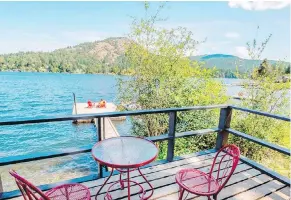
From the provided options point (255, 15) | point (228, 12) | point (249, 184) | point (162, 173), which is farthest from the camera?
point (228, 12)

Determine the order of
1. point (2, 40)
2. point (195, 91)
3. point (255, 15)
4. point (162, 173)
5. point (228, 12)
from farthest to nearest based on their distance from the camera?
point (2, 40) → point (228, 12) → point (195, 91) → point (255, 15) → point (162, 173)

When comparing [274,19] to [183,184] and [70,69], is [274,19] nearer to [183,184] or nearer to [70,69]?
[183,184]

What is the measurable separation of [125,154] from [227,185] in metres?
1.43

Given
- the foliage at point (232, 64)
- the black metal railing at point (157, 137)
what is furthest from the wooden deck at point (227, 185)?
the foliage at point (232, 64)

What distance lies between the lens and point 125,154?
1.77 metres

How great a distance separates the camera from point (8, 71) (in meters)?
67.4

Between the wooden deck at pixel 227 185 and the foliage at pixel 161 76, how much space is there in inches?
165

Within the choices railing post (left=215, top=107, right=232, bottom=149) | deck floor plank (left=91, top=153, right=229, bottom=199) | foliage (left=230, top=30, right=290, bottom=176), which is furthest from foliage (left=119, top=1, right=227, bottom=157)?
deck floor plank (left=91, top=153, right=229, bottom=199)

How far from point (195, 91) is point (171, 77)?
3.41 feet

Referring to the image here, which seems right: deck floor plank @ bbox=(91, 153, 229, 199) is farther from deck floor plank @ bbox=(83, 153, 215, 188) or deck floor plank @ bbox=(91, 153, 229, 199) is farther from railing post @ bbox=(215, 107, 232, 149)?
railing post @ bbox=(215, 107, 232, 149)

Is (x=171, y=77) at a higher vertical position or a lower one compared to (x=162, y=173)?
higher

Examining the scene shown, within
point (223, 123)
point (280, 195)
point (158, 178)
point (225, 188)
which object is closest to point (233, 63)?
point (223, 123)

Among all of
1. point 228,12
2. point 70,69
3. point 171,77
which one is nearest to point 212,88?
point 171,77

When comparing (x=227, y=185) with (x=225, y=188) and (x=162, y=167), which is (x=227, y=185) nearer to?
(x=225, y=188)
